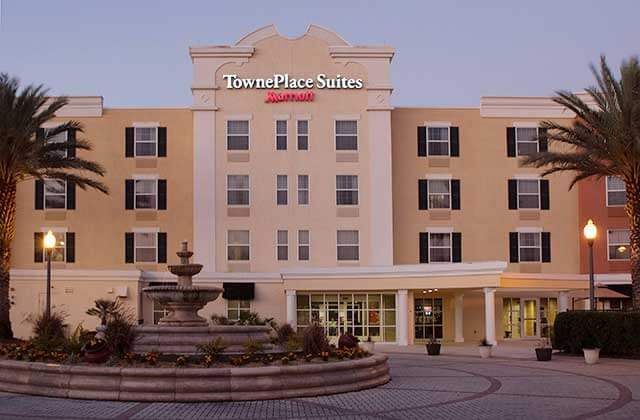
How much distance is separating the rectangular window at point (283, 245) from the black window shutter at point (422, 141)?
26.7ft

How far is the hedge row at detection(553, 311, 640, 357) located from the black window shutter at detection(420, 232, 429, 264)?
1378 centimetres

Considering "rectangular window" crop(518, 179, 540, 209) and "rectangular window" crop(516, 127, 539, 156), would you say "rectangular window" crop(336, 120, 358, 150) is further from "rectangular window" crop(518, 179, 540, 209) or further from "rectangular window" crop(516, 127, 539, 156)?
"rectangular window" crop(518, 179, 540, 209)

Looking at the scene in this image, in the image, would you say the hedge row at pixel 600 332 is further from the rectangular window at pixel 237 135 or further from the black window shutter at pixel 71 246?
the black window shutter at pixel 71 246

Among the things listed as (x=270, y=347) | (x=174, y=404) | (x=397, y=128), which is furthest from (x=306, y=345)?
(x=397, y=128)

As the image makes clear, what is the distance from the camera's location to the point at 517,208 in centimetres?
4722

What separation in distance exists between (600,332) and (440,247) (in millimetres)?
16074

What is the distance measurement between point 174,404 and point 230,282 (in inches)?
1109

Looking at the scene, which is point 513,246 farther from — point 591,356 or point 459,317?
point 591,356

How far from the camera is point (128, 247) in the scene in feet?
151

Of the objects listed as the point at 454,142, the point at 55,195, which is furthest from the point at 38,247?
the point at 454,142

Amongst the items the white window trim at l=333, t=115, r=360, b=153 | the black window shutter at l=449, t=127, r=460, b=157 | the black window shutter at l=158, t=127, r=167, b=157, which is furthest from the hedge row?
the black window shutter at l=158, t=127, r=167, b=157

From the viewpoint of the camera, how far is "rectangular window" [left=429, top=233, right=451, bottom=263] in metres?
46.8

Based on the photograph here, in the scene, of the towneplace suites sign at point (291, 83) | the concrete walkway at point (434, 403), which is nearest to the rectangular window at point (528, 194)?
the towneplace suites sign at point (291, 83)

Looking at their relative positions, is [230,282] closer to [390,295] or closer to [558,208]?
[390,295]
